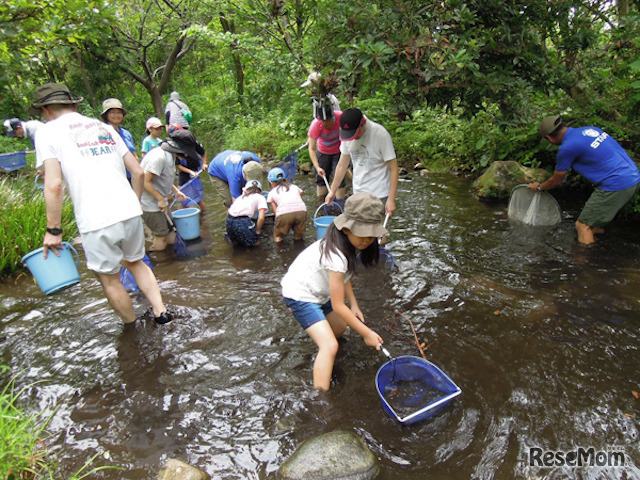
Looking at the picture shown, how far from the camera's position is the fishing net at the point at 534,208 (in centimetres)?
520

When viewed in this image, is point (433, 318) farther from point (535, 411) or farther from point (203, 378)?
point (203, 378)

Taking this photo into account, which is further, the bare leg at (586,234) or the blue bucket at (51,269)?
the bare leg at (586,234)

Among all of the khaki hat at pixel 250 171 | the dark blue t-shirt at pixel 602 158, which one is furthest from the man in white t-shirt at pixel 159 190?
the dark blue t-shirt at pixel 602 158

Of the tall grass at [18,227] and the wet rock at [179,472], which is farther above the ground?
the tall grass at [18,227]

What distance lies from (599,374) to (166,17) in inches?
624

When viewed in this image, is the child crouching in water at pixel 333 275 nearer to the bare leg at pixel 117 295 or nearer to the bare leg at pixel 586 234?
the bare leg at pixel 117 295

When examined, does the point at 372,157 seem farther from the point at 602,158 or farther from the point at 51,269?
the point at 51,269

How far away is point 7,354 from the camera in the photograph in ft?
11.0

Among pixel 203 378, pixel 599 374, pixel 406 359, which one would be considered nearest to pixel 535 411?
pixel 599 374

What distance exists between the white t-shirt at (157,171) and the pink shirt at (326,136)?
2028 mm

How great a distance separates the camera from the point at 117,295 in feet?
11.1

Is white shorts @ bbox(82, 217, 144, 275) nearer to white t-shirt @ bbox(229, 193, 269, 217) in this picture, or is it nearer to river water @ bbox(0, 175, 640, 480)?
river water @ bbox(0, 175, 640, 480)

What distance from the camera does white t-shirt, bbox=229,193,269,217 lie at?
17.8 feet

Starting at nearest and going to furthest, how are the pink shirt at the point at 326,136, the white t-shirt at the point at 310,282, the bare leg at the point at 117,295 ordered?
the white t-shirt at the point at 310,282 → the bare leg at the point at 117,295 → the pink shirt at the point at 326,136
